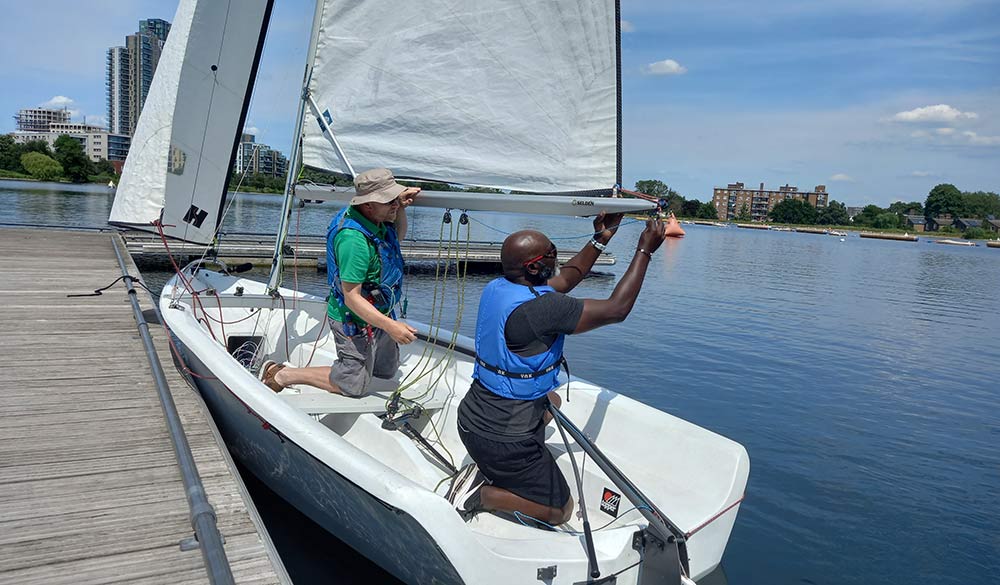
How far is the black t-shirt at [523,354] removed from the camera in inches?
113

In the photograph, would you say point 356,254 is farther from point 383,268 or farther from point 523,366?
point 523,366

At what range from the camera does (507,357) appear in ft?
9.93

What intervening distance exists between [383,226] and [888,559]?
4.60m

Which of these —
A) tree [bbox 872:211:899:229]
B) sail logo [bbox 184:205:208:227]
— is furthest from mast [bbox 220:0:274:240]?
tree [bbox 872:211:899:229]

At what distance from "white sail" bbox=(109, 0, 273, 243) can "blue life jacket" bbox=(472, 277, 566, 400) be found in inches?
164

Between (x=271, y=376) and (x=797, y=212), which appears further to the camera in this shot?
(x=797, y=212)

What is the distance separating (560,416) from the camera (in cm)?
334

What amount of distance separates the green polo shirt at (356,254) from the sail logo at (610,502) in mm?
1873

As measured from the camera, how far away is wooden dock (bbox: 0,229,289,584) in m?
2.86

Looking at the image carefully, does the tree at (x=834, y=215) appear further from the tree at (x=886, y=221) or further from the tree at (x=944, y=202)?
the tree at (x=944, y=202)

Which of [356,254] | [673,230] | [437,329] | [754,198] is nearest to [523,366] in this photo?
[673,230]

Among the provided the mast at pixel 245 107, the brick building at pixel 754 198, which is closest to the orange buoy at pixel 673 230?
the mast at pixel 245 107

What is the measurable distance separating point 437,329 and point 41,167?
9758 centimetres

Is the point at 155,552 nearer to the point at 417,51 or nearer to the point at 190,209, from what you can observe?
the point at 417,51
